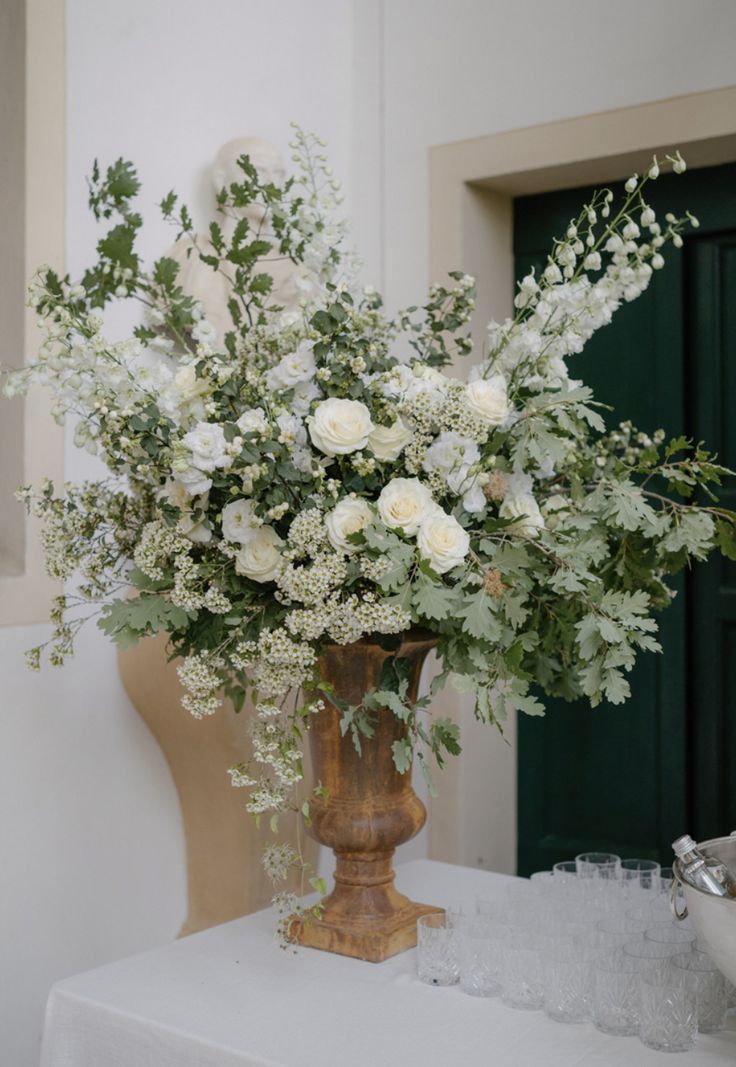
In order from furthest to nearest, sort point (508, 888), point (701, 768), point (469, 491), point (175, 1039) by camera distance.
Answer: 1. point (701, 768)
2. point (508, 888)
3. point (469, 491)
4. point (175, 1039)

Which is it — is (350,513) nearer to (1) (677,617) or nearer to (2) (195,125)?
(2) (195,125)

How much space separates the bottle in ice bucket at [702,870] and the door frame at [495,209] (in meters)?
1.56

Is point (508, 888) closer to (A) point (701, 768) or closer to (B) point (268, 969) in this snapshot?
(B) point (268, 969)

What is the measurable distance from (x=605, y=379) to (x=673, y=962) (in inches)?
73.8

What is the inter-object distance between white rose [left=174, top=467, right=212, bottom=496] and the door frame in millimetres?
1654

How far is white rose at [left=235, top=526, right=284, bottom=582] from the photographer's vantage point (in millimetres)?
1508

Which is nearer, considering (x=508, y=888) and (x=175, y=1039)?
(x=175, y=1039)

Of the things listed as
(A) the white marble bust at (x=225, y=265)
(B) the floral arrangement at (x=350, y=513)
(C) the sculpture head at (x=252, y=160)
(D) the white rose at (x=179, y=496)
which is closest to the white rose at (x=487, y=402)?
(B) the floral arrangement at (x=350, y=513)

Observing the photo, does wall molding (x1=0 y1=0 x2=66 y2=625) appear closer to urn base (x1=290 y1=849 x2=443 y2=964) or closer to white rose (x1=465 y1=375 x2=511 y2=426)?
urn base (x1=290 y1=849 x2=443 y2=964)

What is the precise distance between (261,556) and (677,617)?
5.72ft

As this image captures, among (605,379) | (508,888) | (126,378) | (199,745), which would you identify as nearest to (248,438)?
(126,378)

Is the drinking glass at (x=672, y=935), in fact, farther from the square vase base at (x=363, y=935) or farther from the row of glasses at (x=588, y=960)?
the square vase base at (x=363, y=935)

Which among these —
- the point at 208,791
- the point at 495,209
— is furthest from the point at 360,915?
the point at 495,209

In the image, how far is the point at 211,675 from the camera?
1.53 m
